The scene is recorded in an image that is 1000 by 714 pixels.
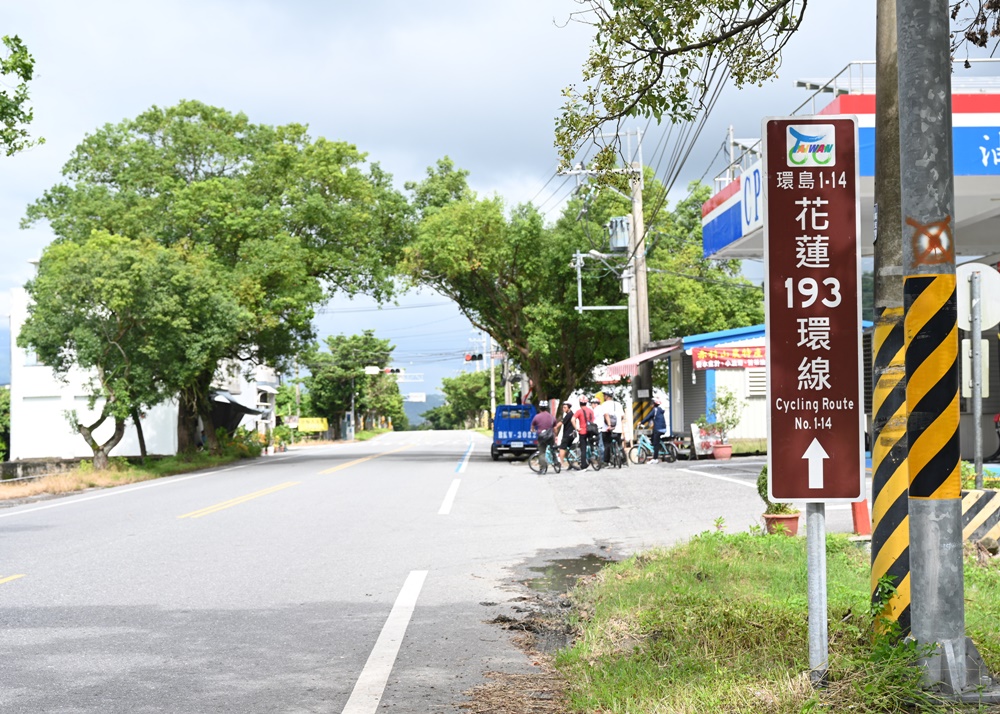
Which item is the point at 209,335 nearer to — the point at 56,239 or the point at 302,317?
the point at 302,317

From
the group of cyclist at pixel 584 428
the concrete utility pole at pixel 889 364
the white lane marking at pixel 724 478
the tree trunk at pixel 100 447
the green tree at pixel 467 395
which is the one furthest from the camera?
the green tree at pixel 467 395

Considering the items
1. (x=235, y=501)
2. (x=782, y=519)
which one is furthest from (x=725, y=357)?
(x=782, y=519)

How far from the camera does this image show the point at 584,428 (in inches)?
1083

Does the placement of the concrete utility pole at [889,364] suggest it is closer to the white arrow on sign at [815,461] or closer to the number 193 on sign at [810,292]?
the white arrow on sign at [815,461]

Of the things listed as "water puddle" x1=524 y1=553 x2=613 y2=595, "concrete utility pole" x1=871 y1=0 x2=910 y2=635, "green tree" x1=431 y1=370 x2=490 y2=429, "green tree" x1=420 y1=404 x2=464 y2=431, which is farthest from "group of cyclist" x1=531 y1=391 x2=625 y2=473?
"green tree" x1=420 y1=404 x2=464 y2=431

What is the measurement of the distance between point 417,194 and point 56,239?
1393cm

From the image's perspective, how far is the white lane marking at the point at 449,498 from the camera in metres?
16.9

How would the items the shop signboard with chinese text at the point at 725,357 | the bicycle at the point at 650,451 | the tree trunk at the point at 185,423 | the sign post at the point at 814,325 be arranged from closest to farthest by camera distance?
the sign post at the point at 814,325 < the bicycle at the point at 650,451 < the shop signboard with chinese text at the point at 725,357 < the tree trunk at the point at 185,423

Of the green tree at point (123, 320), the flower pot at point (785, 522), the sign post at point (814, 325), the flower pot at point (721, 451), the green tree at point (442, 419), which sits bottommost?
the green tree at point (442, 419)

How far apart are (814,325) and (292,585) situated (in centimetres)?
605

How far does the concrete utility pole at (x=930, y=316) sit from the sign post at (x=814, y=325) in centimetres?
29

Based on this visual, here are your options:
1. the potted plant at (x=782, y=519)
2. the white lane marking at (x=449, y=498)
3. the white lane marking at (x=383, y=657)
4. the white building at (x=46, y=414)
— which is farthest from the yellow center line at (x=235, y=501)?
the white building at (x=46, y=414)

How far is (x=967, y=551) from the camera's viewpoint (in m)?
9.52

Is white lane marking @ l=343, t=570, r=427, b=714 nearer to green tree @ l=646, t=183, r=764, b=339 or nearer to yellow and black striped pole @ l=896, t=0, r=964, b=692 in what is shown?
yellow and black striped pole @ l=896, t=0, r=964, b=692
